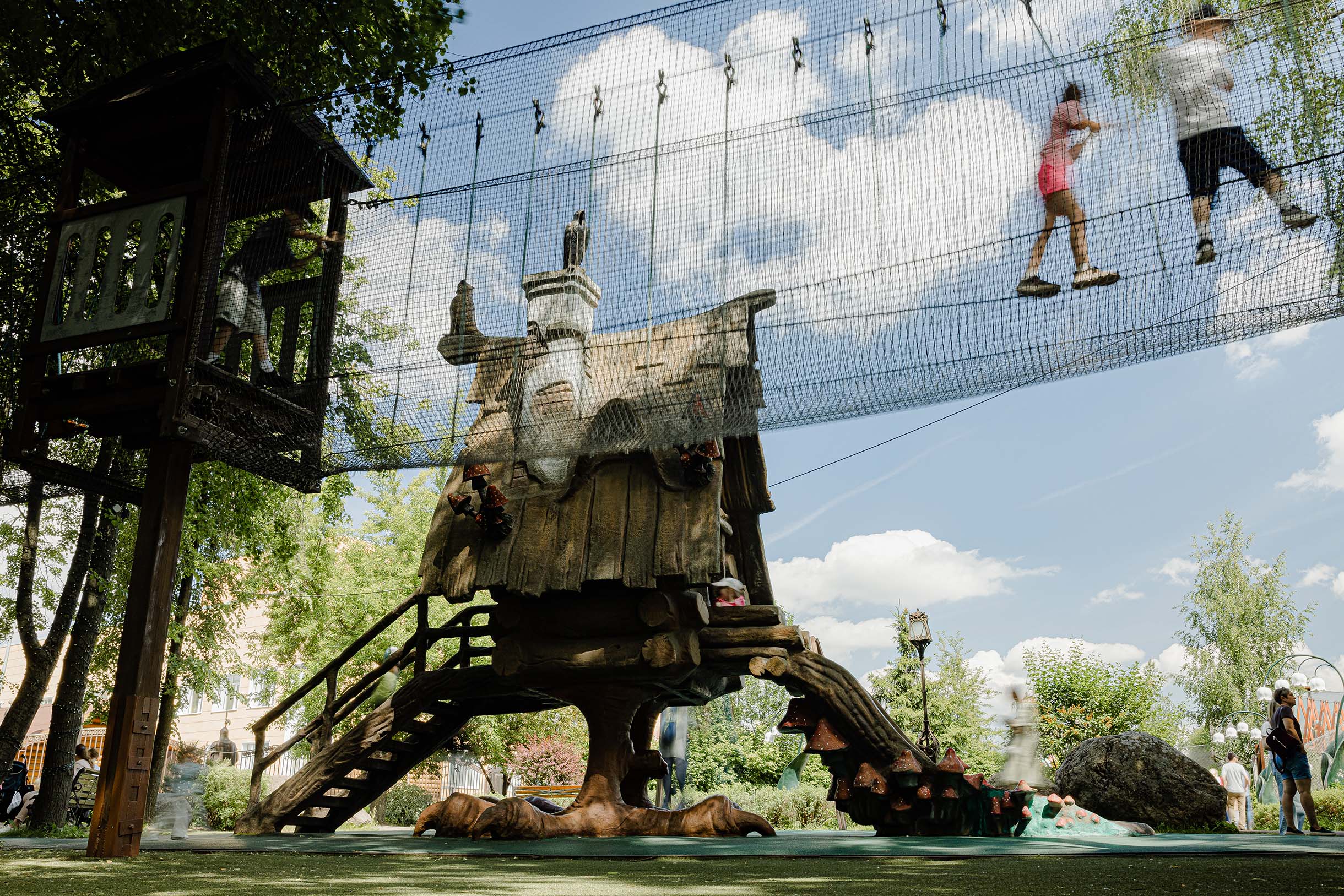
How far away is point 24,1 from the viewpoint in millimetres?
8430

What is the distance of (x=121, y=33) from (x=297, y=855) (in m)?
7.90

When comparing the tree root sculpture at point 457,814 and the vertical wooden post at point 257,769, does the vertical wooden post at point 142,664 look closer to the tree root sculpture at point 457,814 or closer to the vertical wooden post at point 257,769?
the tree root sculpture at point 457,814

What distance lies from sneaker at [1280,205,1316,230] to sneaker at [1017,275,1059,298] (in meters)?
1.21

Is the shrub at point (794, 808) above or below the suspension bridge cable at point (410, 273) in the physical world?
below

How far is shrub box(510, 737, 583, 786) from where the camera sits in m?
32.5

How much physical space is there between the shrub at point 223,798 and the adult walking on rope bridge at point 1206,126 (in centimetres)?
1987

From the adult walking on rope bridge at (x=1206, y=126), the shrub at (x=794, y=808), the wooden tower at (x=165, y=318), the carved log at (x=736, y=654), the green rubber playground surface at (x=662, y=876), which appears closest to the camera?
the green rubber playground surface at (x=662, y=876)

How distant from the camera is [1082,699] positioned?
108 ft

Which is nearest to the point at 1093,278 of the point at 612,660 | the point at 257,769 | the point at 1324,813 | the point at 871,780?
the point at 612,660

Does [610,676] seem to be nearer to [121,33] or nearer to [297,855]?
[297,855]

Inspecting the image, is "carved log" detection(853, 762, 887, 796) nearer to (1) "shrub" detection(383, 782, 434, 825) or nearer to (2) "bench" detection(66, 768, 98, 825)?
(2) "bench" detection(66, 768, 98, 825)

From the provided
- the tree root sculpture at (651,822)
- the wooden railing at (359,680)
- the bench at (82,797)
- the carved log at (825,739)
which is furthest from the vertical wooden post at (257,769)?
the carved log at (825,739)

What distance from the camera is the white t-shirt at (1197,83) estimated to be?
5727 millimetres

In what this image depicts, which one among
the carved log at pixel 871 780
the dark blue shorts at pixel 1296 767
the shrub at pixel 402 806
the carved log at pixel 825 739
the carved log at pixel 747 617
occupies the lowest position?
the shrub at pixel 402 806
